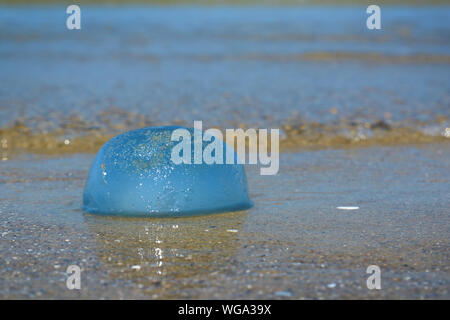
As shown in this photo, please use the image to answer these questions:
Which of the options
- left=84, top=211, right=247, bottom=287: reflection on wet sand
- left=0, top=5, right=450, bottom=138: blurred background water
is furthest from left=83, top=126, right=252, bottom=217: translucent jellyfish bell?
left=0, top=5, right=450, bottom=138: blurred background water

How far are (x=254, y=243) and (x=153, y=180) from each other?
0.64 meters

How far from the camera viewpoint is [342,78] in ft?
32.2

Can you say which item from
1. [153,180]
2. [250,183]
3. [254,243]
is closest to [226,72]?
[250,183]

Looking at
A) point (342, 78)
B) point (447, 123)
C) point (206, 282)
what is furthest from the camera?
point (342, 78)

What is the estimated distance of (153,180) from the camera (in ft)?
11.3

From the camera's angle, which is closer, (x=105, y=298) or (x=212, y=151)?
(x=105, y=298)

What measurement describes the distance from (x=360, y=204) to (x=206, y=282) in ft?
4.91

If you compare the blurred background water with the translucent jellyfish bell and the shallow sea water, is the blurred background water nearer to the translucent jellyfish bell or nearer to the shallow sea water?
the shallow sea water

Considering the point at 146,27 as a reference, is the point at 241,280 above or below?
below

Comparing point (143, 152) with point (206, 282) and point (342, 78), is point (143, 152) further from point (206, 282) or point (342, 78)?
point (342, 78)

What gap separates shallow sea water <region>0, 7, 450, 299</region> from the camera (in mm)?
2717

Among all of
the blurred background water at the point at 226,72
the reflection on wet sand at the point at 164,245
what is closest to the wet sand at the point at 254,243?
the reflection on wet sand at the point at 164,245

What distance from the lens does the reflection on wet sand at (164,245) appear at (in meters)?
2.78

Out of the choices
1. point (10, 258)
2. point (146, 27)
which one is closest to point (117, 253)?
point (10, 258)
